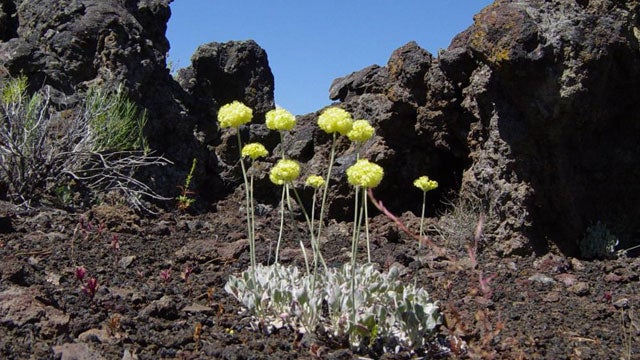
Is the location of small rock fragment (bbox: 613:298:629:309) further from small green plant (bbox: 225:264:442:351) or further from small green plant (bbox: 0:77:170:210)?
small green plant (bbox: 0:77:170:210)

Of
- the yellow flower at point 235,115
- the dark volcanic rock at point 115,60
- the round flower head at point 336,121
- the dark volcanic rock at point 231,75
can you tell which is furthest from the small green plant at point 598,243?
the dark volcanic rock at point 231,75

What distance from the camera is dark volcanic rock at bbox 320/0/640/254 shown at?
217 inches

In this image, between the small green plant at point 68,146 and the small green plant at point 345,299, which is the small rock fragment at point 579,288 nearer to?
the small green plant at point 345,299

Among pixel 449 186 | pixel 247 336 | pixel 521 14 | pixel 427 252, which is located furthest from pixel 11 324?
pixel 449 186

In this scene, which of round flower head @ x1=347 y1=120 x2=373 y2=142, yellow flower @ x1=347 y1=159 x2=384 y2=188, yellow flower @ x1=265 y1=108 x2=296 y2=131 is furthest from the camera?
round flower head @ x1=347 y1=120 x2=373 y2=142

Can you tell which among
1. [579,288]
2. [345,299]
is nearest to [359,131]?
[345,299]

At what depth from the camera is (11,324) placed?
10.4 feet

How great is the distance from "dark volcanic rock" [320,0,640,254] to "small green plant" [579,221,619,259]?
3.4 inches

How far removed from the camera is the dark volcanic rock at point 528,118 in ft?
18.1

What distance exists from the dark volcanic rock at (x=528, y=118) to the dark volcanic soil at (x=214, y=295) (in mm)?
540

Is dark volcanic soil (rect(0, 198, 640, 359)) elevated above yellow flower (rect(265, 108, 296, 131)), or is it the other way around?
yellow flower (rect(265, 108, 296, 131))

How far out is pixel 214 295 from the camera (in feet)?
13.0

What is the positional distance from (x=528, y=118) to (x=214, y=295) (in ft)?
10.4

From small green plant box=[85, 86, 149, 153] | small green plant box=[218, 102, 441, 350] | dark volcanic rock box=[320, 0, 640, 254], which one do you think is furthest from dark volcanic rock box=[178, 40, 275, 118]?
small green plant box=[218, 102, 441, 350]
